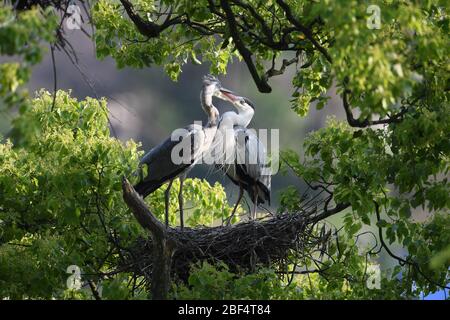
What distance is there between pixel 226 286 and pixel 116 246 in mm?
1458

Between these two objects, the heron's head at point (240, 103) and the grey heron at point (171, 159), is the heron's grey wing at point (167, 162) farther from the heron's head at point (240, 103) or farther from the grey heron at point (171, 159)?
the heron's head at point (240, 103)

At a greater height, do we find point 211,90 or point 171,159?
point 211,90

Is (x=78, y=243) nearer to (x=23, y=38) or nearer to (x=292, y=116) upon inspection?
(x=23, y=38)

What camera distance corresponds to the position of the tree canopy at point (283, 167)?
301 inches

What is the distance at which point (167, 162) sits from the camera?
11.5 m

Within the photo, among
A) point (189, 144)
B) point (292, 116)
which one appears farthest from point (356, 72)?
point (292, 116)

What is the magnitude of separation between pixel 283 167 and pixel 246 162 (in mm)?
1247

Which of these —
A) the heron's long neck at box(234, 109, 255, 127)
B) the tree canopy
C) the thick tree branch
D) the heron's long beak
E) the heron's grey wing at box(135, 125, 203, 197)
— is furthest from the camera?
the heron's long beak

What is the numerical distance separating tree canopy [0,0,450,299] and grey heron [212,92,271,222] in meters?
0.97

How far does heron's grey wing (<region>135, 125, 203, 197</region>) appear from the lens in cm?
1130

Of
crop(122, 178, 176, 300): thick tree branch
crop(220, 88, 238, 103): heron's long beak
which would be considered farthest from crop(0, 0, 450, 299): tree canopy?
crop(220, 88, 238, 103): heron's long beak

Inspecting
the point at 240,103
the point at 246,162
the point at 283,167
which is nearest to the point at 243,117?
the point at 240,103

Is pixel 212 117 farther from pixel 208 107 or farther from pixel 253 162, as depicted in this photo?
pixel 253 162

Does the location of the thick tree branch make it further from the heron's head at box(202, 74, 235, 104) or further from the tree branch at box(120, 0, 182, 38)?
the heron's head at box(202, 74, 235, 104)
